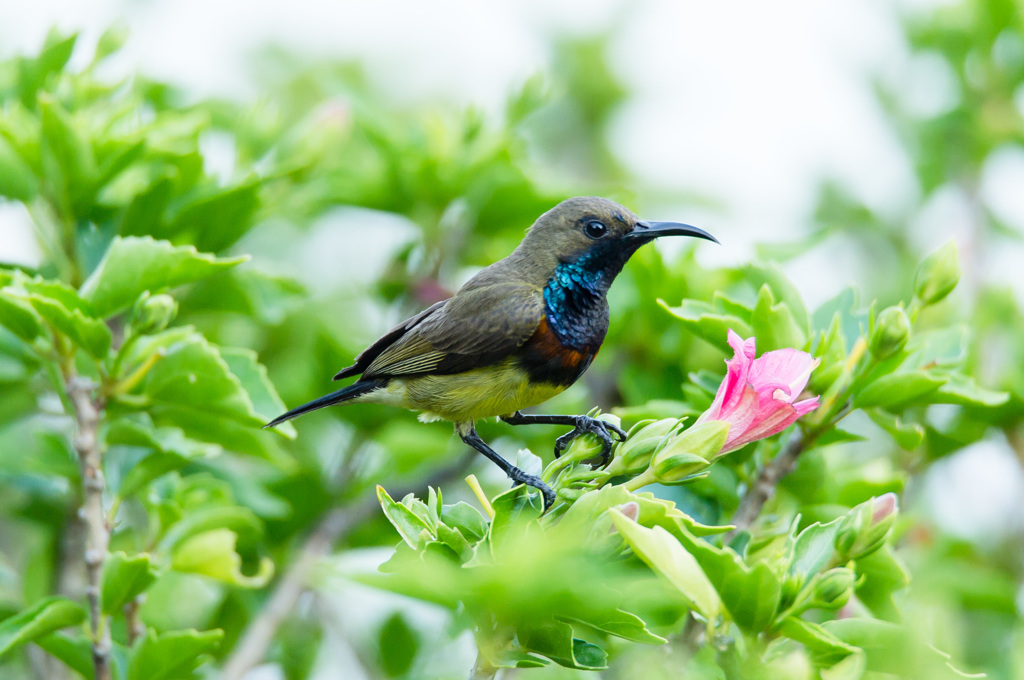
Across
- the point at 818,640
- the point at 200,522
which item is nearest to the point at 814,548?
the point at 818,640

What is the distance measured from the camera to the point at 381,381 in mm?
3646

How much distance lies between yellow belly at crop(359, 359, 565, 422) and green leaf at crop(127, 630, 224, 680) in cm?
114

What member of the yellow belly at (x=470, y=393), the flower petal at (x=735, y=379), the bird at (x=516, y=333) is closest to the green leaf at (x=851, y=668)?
the flower petal at (x=735, y=379)

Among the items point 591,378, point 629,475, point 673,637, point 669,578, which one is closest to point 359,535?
point 591,378

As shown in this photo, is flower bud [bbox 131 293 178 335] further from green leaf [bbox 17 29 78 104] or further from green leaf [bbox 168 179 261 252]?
green leaf [bbox 17 29 78 104]

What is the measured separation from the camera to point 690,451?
2191mm

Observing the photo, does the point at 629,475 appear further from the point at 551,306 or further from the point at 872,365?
the point at 551,306

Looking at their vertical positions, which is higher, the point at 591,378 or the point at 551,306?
the point at 551,306

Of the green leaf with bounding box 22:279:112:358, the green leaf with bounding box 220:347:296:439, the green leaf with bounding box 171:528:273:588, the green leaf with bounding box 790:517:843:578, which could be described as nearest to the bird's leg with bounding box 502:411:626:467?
the green leaf with bounding box 790:517:843:578

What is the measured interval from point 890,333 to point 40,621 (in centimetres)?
252

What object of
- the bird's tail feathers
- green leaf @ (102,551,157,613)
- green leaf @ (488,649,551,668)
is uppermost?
green leaf @ (488,649,551,668)

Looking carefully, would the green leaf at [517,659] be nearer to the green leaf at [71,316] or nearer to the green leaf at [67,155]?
the green leaf at [71,316]

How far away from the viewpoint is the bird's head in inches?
141

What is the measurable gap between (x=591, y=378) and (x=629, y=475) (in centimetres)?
214
